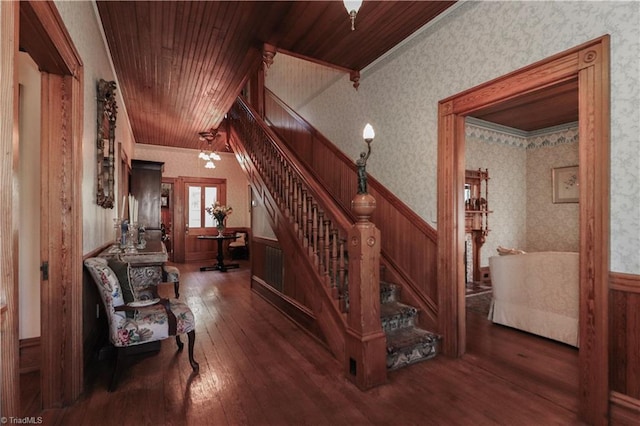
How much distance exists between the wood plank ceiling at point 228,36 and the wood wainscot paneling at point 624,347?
2675mm

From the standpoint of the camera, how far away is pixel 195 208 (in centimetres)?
880

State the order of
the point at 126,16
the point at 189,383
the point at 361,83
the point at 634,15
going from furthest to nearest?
the point at 361,83 < the point at 126,16 < the point at 189,383 < the point at 634,15

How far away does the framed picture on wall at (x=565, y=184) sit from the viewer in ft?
19.6

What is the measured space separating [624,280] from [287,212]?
9.25 ft

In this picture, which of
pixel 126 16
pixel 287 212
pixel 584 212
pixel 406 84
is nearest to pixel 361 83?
pixel 406 84

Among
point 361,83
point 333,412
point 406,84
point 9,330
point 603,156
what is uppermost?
point 361,83

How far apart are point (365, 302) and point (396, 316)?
86 centimetres

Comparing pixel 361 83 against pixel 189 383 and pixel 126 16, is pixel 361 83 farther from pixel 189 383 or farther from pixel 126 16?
pixel 189 383

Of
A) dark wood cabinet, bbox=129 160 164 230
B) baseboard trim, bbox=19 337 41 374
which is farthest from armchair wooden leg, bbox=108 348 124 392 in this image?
dark wood cabinet, bbox=129 160 164 230

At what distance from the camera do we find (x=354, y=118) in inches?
171

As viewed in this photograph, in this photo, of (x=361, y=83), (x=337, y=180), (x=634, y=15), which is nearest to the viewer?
(x=634, y=15)

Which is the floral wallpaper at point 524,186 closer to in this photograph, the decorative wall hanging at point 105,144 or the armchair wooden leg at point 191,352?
the armchair wooden leg at point 191,352

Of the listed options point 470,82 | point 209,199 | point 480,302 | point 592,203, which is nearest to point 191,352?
point 592,203

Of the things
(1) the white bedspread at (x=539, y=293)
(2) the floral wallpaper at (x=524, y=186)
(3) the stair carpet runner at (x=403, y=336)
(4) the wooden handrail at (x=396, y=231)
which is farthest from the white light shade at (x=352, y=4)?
(2) the floral wallpaper at (x=524, y=186)
